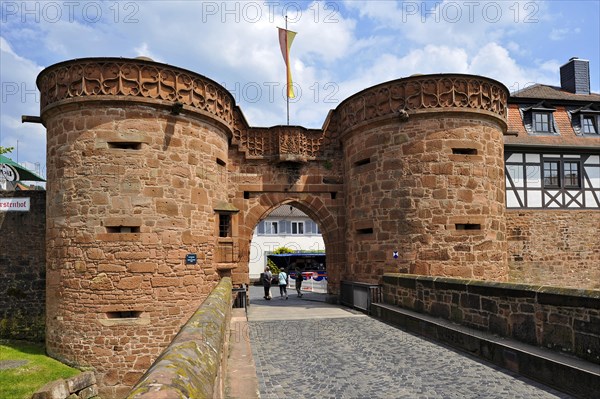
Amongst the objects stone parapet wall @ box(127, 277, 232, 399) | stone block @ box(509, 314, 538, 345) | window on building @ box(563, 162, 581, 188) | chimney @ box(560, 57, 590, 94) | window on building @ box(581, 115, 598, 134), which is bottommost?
stone block @ box(509, 314, 538, 345)

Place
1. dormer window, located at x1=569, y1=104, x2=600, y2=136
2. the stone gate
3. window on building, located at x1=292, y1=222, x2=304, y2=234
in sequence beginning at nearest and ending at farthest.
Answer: the stone gate < dormer window, located at x1=569, y1=104, x2=600, y2=136 < window on building, located at x1=292, y1=222, x2=304, y2=234

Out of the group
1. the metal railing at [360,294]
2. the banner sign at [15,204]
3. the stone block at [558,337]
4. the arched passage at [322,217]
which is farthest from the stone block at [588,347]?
the banner sign at [15,204]

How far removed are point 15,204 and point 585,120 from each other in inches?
822

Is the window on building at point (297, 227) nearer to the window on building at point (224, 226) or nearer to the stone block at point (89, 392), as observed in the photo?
the window on building at point (224, 226)

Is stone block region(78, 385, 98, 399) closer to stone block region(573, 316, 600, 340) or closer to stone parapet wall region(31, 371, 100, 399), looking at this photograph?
stone parapet wall region(31, 371, 100, 399)

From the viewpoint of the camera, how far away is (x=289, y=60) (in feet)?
60.2

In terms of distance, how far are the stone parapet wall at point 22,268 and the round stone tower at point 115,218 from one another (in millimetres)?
3240

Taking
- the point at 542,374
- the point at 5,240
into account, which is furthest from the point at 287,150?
the point at 542,374

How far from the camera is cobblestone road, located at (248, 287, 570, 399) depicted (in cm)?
541

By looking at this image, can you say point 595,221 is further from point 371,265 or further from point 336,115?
point 336,115

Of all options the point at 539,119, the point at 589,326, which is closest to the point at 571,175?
the point at 539,119

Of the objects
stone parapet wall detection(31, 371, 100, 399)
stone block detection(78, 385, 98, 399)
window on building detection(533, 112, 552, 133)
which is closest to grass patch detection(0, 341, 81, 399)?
stone parapet wall detection(31, 371, 100, 399)

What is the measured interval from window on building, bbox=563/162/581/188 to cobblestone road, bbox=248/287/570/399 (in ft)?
35.9

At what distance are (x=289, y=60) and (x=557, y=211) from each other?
11.7 meters
